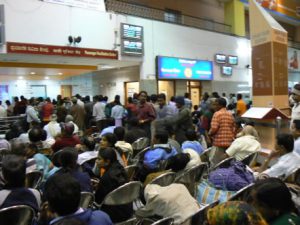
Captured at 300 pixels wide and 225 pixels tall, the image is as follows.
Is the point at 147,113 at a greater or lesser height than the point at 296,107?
lesser

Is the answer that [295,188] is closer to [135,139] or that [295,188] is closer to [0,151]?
[135,139]

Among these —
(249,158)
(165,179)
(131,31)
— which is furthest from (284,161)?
(131,31)

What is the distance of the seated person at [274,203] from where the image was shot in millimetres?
1720

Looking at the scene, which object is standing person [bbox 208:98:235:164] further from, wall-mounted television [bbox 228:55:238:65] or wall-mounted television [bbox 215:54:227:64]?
wall-mounted television [bbox 228:55:238:65]

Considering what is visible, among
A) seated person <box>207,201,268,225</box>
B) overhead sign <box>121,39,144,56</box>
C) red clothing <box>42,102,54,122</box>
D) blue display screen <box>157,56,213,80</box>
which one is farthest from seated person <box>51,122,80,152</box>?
blue display screen <box>157,56,213,80</box>

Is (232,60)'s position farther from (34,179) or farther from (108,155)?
(34,179)

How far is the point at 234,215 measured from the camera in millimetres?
1365

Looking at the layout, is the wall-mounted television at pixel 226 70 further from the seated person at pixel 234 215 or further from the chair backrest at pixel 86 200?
the seated person at pixel 234 215

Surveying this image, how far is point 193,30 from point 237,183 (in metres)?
10.7

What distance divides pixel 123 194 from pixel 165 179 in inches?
19.0

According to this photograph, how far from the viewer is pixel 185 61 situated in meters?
12.4

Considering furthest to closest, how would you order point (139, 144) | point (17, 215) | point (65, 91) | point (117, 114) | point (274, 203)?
point (65, 91), point (117, 114), point (139, 144), point (17, 215), point (274, 203)

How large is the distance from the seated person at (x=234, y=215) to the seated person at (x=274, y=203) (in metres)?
0.35

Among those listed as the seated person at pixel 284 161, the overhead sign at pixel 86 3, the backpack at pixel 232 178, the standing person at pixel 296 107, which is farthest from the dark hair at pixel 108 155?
the overhead sign at pixel 86 3
